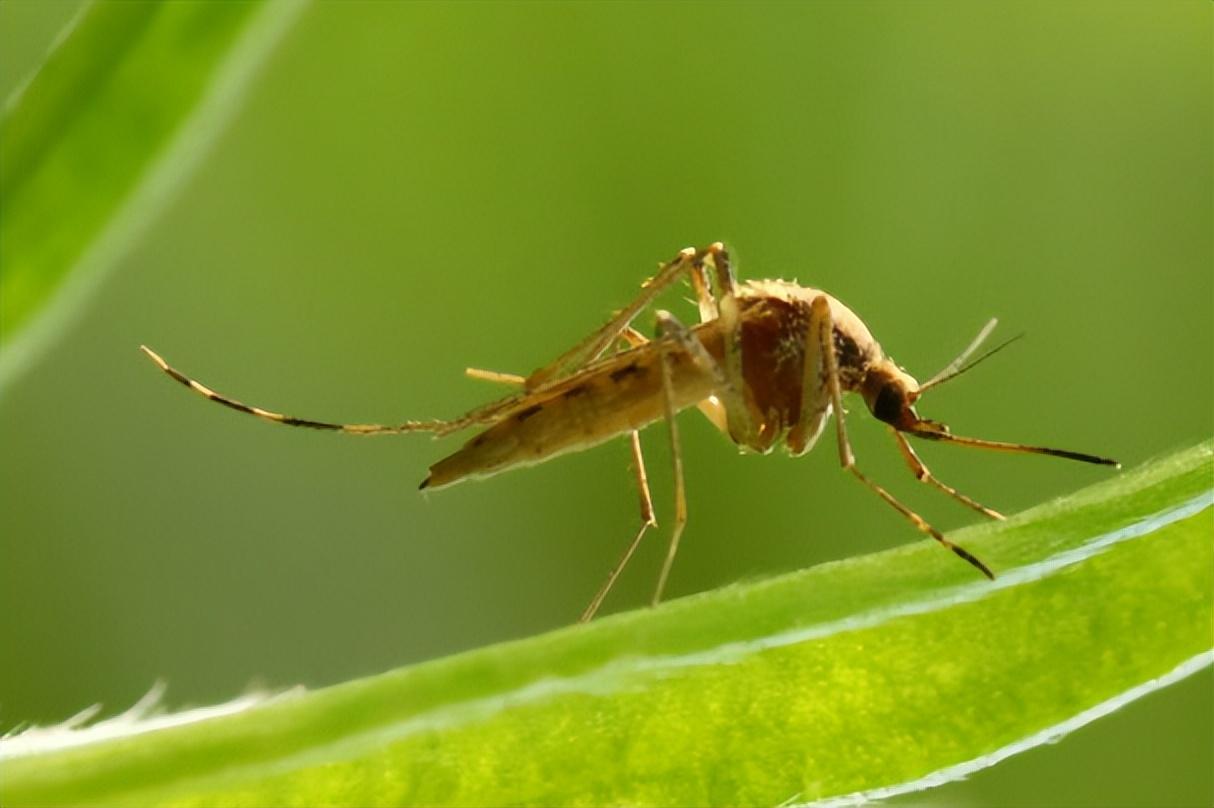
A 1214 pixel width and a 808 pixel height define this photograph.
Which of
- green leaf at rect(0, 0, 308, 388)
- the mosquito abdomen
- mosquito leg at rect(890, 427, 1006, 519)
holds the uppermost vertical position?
green leaf at rect(0, 0, 308, 388)

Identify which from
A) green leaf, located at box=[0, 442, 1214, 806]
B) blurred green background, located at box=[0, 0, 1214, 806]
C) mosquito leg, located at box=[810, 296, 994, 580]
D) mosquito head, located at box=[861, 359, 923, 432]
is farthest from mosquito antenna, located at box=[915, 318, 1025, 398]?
blurred green background, located at box=[0, 0, 1214, 806]

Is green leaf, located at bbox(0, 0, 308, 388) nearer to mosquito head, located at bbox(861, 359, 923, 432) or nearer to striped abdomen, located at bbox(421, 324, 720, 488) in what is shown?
striped abdomen, located at bbox(421, 324, 720, 488)

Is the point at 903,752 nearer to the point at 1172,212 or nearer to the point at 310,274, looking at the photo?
the point at 310,274

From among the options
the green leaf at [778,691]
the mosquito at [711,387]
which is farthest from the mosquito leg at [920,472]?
the green leaf at [778,691]

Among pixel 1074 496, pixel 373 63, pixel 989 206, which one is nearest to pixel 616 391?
pixel 1074 496

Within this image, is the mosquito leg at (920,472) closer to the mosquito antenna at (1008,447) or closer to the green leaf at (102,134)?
the mosquito antenna at (1008,447)
